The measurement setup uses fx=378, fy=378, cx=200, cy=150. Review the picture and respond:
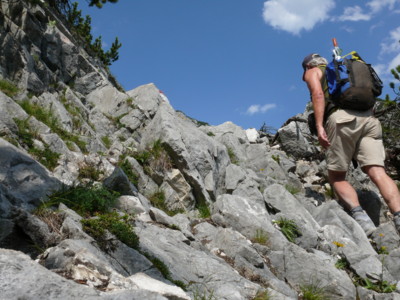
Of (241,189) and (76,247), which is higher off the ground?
(241,189)

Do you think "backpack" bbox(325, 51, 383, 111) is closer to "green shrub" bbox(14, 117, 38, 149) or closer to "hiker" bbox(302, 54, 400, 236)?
"hiker" bbox(302, 54, 400, 236)

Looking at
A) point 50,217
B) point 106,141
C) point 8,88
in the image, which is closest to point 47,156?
point 50,217

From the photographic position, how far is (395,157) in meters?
11.7

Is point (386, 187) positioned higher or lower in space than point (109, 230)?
higher

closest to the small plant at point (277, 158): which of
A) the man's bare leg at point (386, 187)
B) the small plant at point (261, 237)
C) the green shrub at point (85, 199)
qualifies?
the man's bare leg at point (386, 187)

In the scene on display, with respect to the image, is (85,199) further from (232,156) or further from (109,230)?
(232,156)

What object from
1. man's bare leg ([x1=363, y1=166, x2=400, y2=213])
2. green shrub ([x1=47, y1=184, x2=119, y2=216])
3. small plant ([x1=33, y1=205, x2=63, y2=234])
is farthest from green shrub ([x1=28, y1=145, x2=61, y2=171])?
man's bare leg ([x1=363, y1=166, x2=400, y2=213])

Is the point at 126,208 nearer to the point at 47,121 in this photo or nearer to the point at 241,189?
the point at 241,189

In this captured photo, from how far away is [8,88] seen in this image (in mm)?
8969

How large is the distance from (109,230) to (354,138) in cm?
504

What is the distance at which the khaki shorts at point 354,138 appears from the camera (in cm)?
688

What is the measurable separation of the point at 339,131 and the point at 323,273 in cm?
304

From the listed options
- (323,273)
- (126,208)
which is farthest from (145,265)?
(323,273)

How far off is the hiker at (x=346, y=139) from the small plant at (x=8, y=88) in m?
6.68
